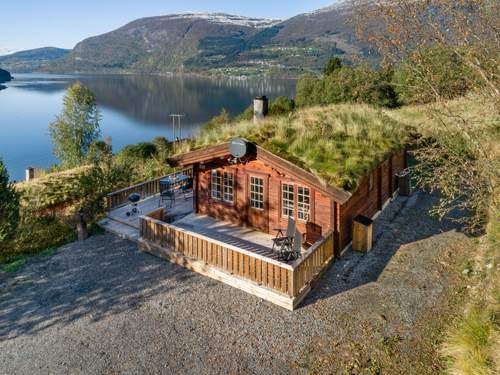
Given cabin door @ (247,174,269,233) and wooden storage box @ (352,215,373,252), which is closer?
wooden storage box @ (352,215,373,252)

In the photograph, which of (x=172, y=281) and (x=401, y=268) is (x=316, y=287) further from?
(x=172, y=281)

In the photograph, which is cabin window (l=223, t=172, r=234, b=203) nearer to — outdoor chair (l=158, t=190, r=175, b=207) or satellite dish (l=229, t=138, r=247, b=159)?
satellite dish (l=229, t=138, r=247, b=159)

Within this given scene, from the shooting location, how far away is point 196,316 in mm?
9992

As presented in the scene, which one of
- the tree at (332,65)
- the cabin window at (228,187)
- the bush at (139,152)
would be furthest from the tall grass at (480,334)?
the tree at (332,65)

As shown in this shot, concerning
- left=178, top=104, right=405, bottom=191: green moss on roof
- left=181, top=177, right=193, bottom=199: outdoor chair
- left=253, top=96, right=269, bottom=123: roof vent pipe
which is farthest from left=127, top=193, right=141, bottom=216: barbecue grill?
left=253, top=96, right=269, bottom=123: roof vent pipe

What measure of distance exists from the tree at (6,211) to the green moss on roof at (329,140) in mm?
7039

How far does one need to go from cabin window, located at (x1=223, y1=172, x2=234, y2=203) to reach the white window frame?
0.86ft

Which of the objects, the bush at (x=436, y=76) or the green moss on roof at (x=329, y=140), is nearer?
the bush at (x=436, y=76)

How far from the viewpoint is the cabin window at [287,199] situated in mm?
13164

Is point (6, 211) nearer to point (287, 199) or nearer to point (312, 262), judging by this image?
point (287, 199)

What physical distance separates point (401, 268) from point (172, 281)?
23.4 feet

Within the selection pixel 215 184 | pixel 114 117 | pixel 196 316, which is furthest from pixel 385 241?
pixel 114 117

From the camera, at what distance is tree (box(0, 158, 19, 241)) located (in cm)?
1373

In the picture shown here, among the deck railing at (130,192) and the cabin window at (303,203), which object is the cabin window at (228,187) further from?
the deck railing at (130,192)
